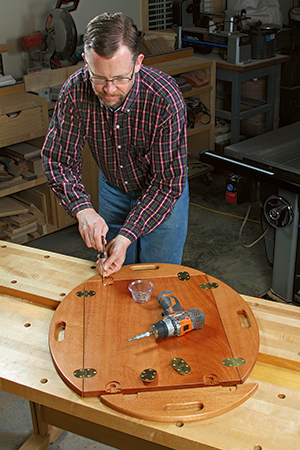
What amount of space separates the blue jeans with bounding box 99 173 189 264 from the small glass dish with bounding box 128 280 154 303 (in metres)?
0.29

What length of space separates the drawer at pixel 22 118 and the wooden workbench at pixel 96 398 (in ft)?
4.23

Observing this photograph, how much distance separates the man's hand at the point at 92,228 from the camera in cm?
145

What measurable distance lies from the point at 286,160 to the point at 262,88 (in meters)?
2.14

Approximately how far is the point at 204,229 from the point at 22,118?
1.38 metres

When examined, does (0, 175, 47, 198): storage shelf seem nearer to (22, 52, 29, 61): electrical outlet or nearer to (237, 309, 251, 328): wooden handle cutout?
(22, 52, 29, 61): electrical outlet

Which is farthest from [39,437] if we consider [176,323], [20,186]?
[20,186]

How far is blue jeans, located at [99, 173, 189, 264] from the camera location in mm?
1699

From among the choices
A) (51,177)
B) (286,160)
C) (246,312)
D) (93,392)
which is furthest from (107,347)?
(286,160)

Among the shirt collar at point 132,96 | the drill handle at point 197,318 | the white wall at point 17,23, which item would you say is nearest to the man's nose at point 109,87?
the shirt collar at point 132,96

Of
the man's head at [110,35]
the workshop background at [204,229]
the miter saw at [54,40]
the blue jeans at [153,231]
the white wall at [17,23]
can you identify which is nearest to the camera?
the man's head at [110,35]

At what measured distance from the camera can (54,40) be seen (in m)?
→ 3.09

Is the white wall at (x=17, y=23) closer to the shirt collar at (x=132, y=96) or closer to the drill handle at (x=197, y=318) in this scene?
→ the shirt collar at (x=132, y=96)

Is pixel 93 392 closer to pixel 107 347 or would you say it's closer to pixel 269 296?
pixel 107 347

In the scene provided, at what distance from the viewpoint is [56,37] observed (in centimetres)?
307
